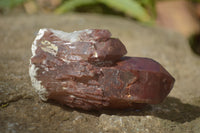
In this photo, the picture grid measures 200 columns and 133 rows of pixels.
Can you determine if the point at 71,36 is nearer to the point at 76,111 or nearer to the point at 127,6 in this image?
the point at 76,111

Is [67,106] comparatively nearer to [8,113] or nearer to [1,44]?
[8,113]

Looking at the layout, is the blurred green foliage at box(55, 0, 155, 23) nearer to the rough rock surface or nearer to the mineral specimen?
the rough rock surface

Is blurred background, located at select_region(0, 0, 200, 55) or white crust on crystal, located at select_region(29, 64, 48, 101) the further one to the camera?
blurred background, located at select_region(0, 0, 200, 55)

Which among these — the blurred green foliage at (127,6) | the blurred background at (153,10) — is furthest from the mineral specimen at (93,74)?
the blurred background at (153,10)

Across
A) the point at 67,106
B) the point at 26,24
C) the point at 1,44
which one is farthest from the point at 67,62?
the point at 26,24

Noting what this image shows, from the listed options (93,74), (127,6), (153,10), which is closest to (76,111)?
(93,74)

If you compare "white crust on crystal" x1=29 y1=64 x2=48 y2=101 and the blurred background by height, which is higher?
"white crust on crystal" x1=29 y1=64 x2=48 y2=101

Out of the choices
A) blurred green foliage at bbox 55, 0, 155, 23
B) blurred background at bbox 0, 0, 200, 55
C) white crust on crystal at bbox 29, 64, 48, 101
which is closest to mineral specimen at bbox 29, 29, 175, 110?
white crust on crystal at bbox 29, 64, 48, 101
